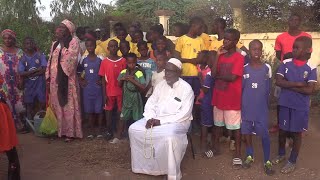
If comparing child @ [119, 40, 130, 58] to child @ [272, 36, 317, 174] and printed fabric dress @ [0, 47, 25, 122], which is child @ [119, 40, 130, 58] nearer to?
printed fabric dress @ [0, 47, 25, 122]

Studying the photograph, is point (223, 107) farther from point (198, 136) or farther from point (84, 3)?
point (84, 3)

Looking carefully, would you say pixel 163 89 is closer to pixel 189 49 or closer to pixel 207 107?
pixel 207 107

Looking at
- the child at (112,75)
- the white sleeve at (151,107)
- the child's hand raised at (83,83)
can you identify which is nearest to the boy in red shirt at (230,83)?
the white sleeve at (151,107)

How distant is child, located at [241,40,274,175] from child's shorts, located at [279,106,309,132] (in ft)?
0.84

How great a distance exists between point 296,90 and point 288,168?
3.22 ft

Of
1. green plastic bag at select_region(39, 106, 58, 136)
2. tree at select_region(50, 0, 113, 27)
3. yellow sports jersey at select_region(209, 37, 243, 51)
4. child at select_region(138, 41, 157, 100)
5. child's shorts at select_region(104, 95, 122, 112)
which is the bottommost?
green plastic bag at select_region(39, 106, 58, 136)

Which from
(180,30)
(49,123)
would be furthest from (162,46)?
(49,123)

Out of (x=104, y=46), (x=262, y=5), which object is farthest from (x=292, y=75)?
(x=262, y=5)

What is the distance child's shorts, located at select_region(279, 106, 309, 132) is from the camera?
4551 millimetres

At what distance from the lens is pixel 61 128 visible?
6043 millimetres

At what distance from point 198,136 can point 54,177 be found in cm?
249

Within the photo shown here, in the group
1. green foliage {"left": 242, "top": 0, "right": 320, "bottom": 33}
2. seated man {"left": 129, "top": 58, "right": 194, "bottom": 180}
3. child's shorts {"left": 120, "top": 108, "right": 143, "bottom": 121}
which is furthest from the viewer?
green foliage {"left": 242, "top": 0, "right": 320, "bottom": 33}

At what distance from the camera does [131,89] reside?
18.6ft

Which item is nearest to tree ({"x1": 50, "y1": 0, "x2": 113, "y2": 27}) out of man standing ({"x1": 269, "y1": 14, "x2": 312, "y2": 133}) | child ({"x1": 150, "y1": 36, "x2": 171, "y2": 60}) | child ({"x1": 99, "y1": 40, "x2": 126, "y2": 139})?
child ({"x1": 99, "y1": 40, "x2": 126, "y2": 139})
